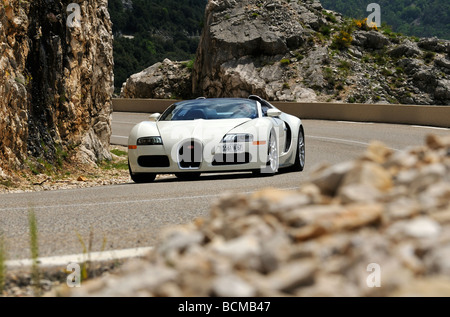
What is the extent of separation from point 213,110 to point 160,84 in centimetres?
4326

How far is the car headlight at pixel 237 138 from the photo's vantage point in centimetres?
1084

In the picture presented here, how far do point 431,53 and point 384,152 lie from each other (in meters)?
50.4

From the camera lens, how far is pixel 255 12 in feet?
174

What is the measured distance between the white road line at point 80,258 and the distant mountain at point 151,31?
9210 cm

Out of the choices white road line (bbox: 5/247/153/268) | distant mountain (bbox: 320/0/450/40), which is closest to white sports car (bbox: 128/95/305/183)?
white road line (bbox: 5/247/153/268)

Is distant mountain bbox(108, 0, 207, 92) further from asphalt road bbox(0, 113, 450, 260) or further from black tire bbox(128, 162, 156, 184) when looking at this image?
asphalt road bbox(0, 113, 450, 260)

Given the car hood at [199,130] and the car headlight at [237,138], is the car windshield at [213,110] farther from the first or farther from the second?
the car headlight at [237,138]

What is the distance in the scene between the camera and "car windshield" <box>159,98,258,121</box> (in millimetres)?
11742

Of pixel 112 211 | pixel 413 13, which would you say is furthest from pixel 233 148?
pixel 413 13

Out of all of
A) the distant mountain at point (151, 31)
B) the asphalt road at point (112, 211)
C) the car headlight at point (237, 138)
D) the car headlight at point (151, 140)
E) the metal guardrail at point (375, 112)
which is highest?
the distant mountain at point (151, 31)

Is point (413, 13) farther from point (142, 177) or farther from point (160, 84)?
point (142, 177)

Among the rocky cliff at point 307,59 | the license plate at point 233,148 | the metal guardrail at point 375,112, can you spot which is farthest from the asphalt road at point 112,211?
the rocky cliff at point 307,59

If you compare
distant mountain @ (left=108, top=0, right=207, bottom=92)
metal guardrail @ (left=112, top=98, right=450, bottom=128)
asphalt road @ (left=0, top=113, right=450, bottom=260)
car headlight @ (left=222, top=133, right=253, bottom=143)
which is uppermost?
distant mountain @ (left=108, top=0, right=207, bottom=92)

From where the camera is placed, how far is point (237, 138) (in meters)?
10.9
